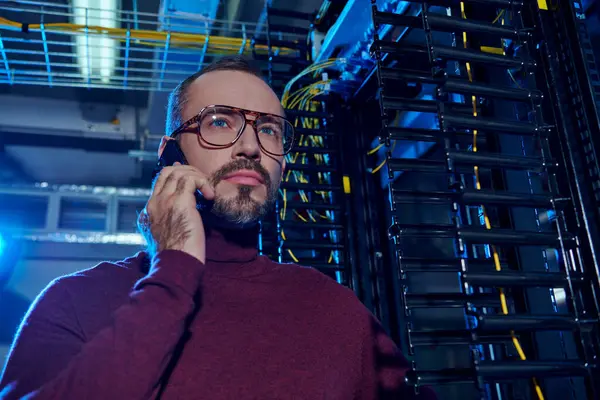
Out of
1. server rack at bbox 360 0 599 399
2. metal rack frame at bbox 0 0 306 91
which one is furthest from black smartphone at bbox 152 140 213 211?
metal rack frame at bbox 0 0 306 91

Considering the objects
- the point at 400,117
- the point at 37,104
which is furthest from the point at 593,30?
the point at 37,104

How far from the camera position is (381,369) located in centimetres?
104

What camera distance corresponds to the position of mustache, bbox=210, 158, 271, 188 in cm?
99

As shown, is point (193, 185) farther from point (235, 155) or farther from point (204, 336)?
point (204, 336)

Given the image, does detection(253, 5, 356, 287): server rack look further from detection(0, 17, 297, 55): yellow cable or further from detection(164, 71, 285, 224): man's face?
detection(164, 71, 285, 224): man's face

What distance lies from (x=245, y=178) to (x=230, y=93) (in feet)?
0.72

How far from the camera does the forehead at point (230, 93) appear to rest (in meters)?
1.08

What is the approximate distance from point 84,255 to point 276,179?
2601 mm

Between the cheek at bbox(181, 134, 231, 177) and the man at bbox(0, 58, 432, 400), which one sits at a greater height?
the cheek at bbox(181, 134, 231, 177)

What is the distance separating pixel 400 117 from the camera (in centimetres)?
164

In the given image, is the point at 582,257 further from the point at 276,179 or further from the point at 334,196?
the point at 334,196

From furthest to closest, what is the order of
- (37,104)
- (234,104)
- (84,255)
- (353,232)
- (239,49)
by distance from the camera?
(84,255), (37,104), (239,49), (353,232), (234,104)

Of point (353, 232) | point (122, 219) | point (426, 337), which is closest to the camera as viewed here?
point (426, 337)

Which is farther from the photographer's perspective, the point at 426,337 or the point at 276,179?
the point at 276,179
